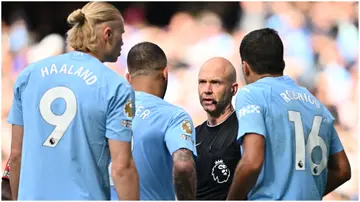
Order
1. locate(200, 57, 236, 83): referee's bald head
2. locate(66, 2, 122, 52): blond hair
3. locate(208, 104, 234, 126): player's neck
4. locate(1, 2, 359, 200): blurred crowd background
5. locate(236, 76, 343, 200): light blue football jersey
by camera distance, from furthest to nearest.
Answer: locate(1, 2, 359, 200): blurred crowd background
locate(200, 57, 236, 83): referee's bald head
locate(208, 104, 234, 126): player's neck
locate(236, 76, 343, 200): light blue football jersey
locate(66, 2, 122, 52): blond hair

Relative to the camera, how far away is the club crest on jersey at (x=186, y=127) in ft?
15.8

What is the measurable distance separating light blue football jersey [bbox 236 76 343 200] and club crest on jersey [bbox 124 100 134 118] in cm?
63

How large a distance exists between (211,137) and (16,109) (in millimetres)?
1637

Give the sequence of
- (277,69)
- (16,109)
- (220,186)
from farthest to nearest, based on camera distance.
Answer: (220,186) → (277,69) → (16,109)

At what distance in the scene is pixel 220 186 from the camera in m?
5.23

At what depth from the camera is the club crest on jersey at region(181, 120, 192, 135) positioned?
4.83 meters

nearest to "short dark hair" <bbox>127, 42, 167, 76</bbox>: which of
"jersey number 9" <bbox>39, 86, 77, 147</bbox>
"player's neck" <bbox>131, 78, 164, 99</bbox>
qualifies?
"player's neck" <bbox>131, 78, 164, 99</bbox>

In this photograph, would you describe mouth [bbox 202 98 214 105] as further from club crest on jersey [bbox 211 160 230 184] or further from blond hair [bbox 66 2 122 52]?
blond hair [bbox 66 2 122 52]

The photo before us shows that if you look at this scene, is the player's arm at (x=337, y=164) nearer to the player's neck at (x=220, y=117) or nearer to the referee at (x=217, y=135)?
the referee at (x=217, y=135)

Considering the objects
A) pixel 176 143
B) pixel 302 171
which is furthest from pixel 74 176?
pixel 302 171

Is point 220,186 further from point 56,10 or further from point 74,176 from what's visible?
point 56,10

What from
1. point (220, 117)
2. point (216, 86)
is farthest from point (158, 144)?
point (216, 86)

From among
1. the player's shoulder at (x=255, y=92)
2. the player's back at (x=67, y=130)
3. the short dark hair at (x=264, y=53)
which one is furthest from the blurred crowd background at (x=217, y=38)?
the player's back at (x=67, y=130)

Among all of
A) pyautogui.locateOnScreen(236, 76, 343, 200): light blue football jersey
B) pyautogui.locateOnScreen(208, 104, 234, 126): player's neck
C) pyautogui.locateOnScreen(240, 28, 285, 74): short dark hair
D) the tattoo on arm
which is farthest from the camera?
pyautogui.locateOnScreen(208, 104, 234, 126): player's neck
